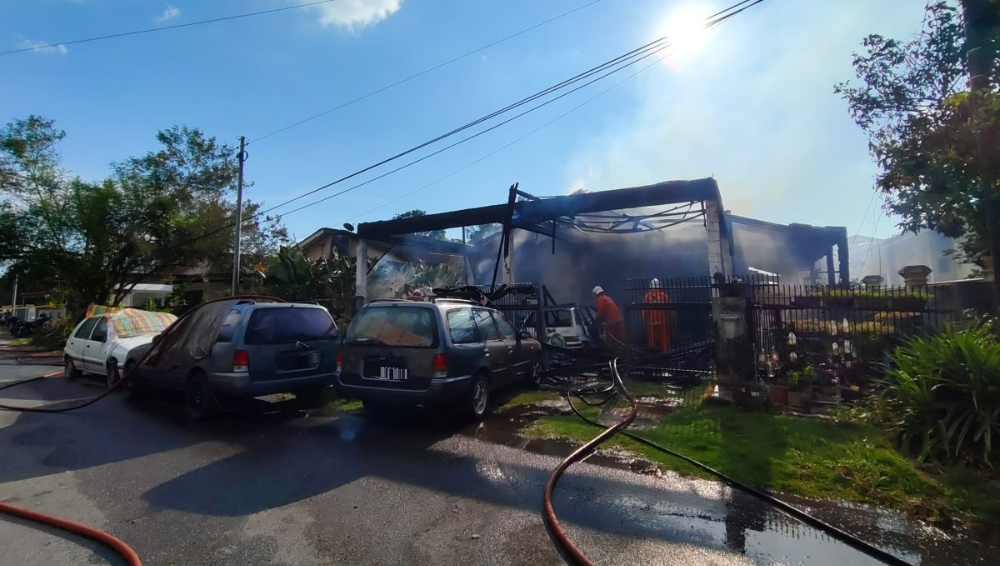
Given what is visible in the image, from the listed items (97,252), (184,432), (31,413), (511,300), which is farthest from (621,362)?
(97,252)

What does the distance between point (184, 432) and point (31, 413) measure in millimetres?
3349

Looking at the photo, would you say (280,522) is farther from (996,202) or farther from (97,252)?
(97,252)

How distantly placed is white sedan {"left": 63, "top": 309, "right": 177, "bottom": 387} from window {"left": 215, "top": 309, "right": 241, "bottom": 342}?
3.71m

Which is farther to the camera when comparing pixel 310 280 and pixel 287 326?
pixel 310 280

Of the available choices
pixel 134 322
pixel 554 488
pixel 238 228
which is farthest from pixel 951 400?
pixel 238 228

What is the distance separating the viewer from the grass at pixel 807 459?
13.6 feet

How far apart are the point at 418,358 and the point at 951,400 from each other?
556cm

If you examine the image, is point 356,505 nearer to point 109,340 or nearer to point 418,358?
point 418,358

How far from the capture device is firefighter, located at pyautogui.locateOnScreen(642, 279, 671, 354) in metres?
10.7

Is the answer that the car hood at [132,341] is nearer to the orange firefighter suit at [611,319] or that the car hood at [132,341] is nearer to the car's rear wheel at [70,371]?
the car's rear wheel at [70,371]

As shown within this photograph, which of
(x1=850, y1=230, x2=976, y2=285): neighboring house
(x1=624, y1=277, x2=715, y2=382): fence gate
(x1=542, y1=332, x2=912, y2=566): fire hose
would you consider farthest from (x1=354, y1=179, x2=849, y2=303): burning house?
(x1=850, y1=230, x2=976, y2=285): neighboring house

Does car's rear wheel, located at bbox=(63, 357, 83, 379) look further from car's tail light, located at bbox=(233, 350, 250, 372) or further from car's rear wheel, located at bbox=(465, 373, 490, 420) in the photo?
car's rear wheel, located at bbox=(465, 373, 490, 420)

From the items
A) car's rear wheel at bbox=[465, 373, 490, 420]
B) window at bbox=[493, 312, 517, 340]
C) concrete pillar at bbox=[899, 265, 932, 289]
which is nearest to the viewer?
car's rear wheel at bbox=[465, 373, 490, 420]

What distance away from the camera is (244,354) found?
6.73 m
